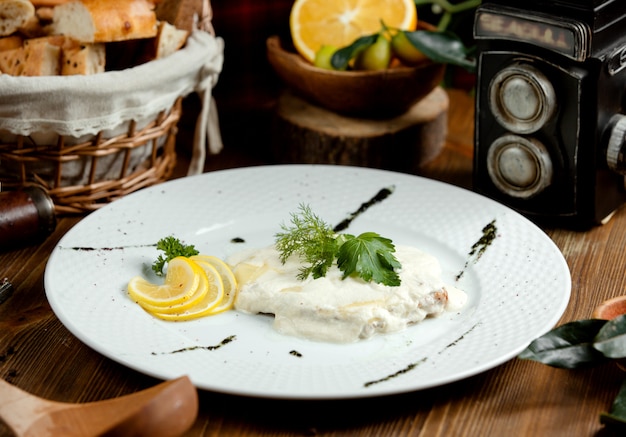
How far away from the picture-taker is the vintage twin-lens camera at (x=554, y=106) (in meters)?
1.55

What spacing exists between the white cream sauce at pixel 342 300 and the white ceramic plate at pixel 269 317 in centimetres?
2

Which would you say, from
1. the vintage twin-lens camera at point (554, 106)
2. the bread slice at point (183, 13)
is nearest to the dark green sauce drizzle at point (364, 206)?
the vintage twin-lens camera at point (554, 106)

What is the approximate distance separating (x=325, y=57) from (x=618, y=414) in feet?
3.71

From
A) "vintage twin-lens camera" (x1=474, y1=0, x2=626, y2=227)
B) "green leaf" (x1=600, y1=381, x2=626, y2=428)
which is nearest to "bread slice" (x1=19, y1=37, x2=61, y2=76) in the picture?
"vintage twin-lens camera" (x1=474, y1=0, x2=626, y2=227)

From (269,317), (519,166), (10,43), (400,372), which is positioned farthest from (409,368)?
(10,43)

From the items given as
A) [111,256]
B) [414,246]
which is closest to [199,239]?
[111,256]

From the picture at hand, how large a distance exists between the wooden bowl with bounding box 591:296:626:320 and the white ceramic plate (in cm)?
6

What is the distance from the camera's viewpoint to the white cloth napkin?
1570mm

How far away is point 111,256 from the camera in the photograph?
1546mm

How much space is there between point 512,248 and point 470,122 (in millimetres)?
816

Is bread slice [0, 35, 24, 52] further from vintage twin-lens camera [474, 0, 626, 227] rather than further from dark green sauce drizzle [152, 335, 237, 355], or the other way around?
vintage twin-lens camera [474, 0, 626, 227]

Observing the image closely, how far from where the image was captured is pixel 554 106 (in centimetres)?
162

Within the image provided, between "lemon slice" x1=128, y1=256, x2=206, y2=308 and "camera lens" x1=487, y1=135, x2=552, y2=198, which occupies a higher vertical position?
"camera lens" x1=487, y1=135, x2=552, y2=198

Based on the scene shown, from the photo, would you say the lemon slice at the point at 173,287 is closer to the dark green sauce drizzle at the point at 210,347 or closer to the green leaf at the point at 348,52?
the dark green sauce drizzle at the point at 210,347
